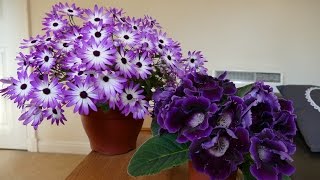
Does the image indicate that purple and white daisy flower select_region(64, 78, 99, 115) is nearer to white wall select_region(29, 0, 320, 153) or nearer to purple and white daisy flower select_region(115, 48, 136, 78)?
purple and white daisy flower select_region(115, 48, 136, 78)

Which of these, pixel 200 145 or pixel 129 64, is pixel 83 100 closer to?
pixel 129 64

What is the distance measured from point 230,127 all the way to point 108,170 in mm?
406

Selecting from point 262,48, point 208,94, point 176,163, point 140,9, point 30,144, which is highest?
point 140,9

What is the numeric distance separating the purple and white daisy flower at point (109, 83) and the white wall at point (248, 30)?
1775 millimetres

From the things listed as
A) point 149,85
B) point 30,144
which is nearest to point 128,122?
point 149,85

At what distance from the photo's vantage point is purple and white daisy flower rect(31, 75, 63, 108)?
0.67 metres

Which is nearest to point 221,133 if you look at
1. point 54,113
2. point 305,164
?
point 54,113

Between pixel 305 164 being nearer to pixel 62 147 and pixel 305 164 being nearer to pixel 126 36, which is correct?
pixel 126 36

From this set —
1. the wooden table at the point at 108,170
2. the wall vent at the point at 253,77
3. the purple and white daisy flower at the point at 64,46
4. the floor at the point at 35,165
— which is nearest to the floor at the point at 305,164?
the wooden table at the point at 108,170

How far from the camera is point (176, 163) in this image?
54cm

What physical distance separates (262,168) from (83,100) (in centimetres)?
36

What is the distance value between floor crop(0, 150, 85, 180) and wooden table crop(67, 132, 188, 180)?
1.51 m

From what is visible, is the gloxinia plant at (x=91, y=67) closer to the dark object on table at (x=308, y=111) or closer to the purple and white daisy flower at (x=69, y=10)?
the purple and white daisy flower at (x=69, y=10)

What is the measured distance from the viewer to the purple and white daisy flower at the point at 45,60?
28.0 inches
